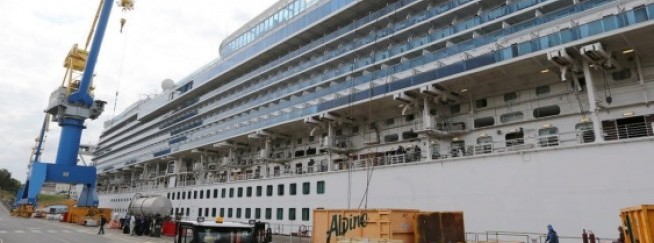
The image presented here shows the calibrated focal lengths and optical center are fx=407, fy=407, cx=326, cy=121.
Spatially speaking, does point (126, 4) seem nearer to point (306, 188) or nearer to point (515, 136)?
point (306, 188)

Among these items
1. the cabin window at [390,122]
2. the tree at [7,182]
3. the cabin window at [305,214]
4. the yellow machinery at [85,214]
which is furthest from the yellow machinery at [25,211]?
the tree at [7,182]

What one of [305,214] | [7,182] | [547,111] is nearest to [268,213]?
[305,214]

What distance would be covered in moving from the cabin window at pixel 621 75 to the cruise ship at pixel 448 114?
5 cm

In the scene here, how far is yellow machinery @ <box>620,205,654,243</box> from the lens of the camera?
8742 mm

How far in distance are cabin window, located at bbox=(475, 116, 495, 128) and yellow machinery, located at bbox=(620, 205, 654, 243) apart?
1376cm

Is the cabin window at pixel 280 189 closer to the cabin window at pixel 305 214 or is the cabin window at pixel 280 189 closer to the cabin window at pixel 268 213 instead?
the cabin window at pixel 268 213

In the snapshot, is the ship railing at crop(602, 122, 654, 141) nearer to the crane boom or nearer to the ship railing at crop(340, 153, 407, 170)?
the ship railing at crop(340, 153, 407, 170)

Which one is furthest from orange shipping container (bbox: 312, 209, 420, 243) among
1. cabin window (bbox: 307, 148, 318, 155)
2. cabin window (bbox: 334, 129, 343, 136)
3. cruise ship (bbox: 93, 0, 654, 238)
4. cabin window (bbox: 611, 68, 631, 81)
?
cabin window (bbox: 307, 148, 318, 155)

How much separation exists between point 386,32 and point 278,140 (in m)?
15.1

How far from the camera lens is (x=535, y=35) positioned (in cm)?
2006

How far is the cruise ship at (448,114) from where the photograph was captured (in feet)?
55.9

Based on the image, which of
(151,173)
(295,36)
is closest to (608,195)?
(295,36)

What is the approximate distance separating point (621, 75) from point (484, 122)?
6.94 m

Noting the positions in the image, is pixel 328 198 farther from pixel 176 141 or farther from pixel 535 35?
pixel 176 141
